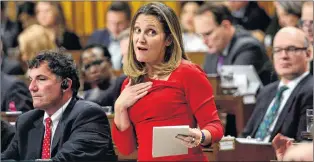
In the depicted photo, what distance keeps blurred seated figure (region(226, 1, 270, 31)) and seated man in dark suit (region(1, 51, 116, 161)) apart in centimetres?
519

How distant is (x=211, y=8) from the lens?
7645mm

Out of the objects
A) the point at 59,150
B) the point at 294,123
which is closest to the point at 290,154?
the point at 59,150

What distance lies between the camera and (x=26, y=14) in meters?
11.0

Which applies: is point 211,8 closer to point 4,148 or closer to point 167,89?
point 4,148

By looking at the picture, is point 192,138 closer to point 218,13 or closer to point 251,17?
point 218,13

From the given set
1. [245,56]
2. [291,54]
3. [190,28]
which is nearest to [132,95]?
[291,54]

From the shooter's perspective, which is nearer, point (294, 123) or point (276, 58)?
point (294, 123)

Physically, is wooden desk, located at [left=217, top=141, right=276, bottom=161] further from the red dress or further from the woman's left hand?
the woman's left hand

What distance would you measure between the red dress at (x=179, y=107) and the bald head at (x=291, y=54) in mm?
1918

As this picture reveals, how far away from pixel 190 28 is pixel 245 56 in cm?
262

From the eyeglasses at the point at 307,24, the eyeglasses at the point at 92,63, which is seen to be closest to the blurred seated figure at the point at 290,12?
the eyeglasses at the point at 307,24

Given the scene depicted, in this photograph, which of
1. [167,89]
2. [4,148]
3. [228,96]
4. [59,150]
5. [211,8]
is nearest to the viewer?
[167,89]

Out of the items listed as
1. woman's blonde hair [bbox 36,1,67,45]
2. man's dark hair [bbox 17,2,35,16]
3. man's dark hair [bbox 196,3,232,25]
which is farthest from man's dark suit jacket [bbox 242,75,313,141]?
man's dark hair [bbox 17,2,35,16]

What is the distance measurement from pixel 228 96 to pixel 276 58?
0.64 meters
